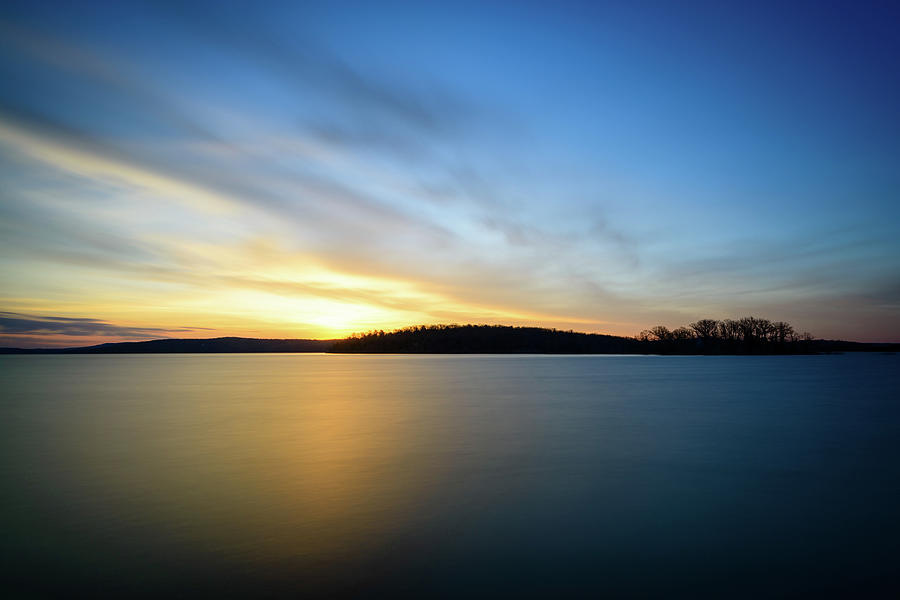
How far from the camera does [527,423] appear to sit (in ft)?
52.2

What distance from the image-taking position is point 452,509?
7.29 meters

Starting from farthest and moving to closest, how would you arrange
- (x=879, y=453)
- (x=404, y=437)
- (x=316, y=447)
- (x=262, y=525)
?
(x=404, y=437) < (x=316, y=447) < (x=879, y=453) < (x=262, y=525)

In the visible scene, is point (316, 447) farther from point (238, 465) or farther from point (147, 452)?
point (147, 452)

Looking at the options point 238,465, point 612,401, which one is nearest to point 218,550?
point 238,465

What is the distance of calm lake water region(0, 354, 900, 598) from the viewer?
5027 mm

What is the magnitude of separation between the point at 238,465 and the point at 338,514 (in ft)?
13.3

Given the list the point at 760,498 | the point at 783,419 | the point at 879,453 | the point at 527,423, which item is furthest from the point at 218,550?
the point at 783,419

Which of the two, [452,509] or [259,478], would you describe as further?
[259,478]

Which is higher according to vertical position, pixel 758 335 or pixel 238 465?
pixel 758 335

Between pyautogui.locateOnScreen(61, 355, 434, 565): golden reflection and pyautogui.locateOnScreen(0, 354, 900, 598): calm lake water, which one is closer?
pyautogui.locateOnScreen(0, 354, 900, 598): calm lake water

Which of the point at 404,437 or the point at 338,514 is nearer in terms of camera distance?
the point at 338,514

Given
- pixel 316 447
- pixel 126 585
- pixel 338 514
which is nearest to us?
pixel 126 585

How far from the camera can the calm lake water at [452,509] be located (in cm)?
503

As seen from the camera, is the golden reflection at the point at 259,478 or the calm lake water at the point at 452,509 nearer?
the calm lake water at the point at 452,509
